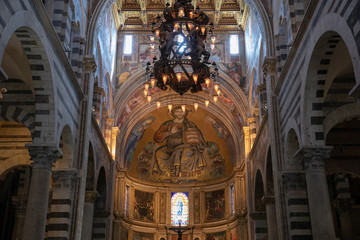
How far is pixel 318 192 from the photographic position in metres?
11.4

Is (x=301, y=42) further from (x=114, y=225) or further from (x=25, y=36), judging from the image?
(x=114, y=225)

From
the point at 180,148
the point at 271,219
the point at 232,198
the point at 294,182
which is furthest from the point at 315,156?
the point at 180,148

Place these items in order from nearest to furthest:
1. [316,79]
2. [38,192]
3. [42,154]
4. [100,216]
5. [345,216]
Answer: [316,79]
[38,192]
[42,154]
[345,216]
[100,216]

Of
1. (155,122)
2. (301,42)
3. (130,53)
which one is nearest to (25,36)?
(301,42)

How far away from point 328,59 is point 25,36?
7.39 meters

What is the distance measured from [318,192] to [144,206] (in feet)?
63.2

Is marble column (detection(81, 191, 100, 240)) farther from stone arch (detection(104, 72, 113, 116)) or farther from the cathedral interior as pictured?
stone arch (detection(104, 72, 113, 116))

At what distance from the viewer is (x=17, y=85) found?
13977 millimetres

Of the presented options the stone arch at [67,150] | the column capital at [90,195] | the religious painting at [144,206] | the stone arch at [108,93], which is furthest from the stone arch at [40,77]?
the religious painting at [144,206]

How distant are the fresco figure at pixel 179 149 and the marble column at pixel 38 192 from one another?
17.8 m

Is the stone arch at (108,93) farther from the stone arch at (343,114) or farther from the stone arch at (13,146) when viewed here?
the stone arch at (343,114)

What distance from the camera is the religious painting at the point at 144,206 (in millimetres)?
28984

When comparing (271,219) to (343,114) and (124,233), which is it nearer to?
(343,114)

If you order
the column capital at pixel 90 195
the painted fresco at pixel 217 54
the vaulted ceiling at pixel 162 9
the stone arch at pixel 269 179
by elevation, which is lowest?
the column capital at pixel 90 195
